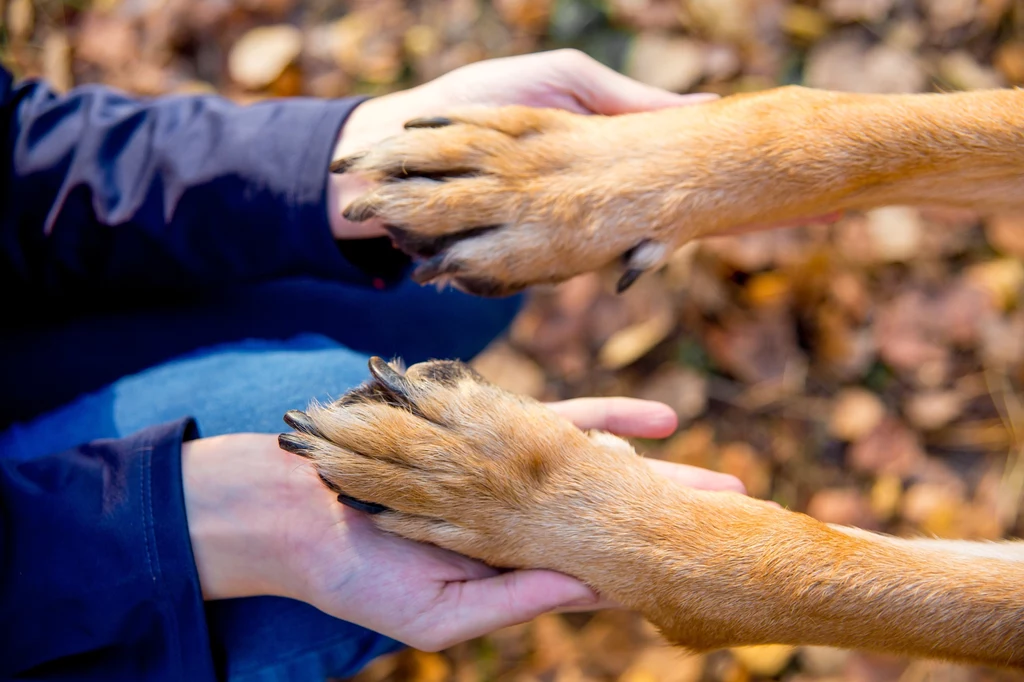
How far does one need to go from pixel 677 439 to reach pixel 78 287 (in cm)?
197

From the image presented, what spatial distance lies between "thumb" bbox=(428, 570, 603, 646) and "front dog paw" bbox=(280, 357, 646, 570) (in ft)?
0.11

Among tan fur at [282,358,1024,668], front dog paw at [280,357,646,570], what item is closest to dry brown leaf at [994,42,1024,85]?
tan fur at [282,358,1024,668]

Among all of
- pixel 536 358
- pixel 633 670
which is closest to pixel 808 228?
pixel 536 358

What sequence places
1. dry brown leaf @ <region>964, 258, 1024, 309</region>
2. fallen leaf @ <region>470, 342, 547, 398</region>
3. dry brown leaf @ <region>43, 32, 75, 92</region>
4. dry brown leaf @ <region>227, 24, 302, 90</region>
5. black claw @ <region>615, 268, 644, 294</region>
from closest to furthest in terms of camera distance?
black claw @ <region>615, 268, 644, 294</region> → dry brown leaf @ <region>964, 258, 1024, 309</region> → fallen leaf @ <region>470, 342, 547, 398</region> → dry brown leaf @ <region>227, 24, 302, 90</region> → dry brown leaf @ <region>43, 32, 75, 92</region>

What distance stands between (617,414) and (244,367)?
2.99 feet

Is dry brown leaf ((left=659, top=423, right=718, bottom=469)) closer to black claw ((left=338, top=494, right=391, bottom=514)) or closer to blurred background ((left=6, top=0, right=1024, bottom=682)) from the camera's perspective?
blurred background ((left=6, top=0, right=1024, bottom=682))

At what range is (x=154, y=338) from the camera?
1978mm

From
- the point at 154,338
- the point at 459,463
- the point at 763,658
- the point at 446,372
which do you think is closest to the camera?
the point at 459,463

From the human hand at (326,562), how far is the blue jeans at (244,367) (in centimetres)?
13

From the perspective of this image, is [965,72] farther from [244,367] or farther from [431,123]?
[244,367]

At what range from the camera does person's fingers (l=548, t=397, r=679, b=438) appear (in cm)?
184

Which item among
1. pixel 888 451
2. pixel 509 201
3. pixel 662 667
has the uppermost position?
pixel 509 201

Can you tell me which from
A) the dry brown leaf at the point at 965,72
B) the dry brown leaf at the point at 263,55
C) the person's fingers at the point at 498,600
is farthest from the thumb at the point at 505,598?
the dry brown leaf at the point at 965,72

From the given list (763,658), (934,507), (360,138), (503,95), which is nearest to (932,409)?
(934,507)
